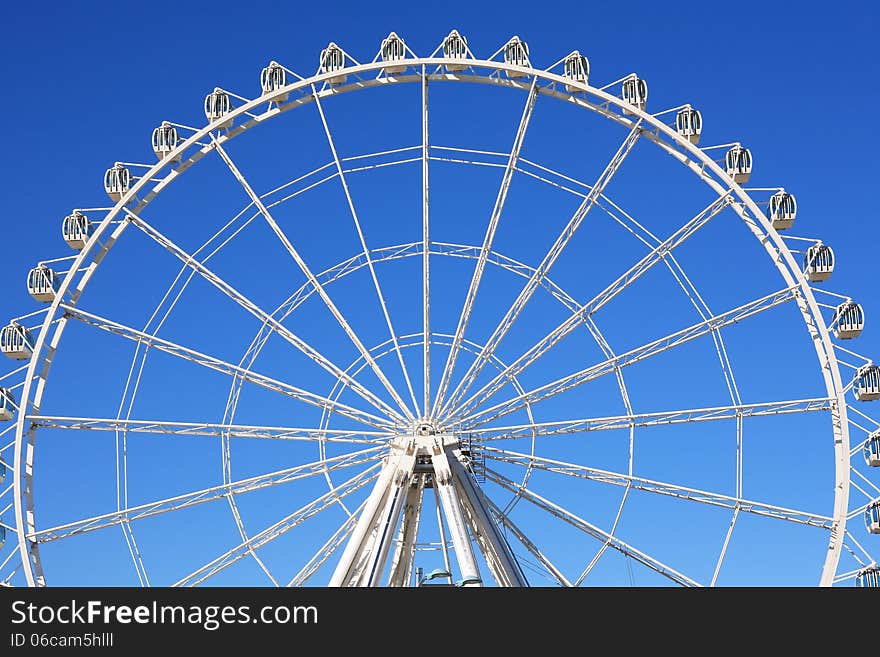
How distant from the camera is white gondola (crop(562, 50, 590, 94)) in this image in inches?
1601

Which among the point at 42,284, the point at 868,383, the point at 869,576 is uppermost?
the point at 42,284

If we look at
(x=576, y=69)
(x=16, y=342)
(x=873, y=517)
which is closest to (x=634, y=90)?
(x=576, y=69)

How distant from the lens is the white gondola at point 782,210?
Result: 1539 inches

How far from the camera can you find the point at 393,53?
4147 cm

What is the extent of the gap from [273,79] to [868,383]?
18761 mm

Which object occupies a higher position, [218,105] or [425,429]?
[218,105]

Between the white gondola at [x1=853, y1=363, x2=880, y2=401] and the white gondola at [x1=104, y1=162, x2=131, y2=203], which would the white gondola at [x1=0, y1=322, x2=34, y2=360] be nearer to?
the white gondola at [x1=104, y1=162, x2=131, y2=203]

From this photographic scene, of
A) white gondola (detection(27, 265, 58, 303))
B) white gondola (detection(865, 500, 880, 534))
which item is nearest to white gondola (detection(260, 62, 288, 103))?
white gondola (detection(27, 265, 58, 303))

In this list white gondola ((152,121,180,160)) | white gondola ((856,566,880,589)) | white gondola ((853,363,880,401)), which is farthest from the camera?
white gondola ((152,121,180,160))

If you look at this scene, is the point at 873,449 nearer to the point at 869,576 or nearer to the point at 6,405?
the point at 869,576

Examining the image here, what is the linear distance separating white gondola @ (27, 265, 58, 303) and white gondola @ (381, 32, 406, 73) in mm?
11218

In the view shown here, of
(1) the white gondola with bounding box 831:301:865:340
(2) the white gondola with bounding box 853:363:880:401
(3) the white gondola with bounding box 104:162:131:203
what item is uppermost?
(3) the white gondola with bounding box 104:162:131:203
